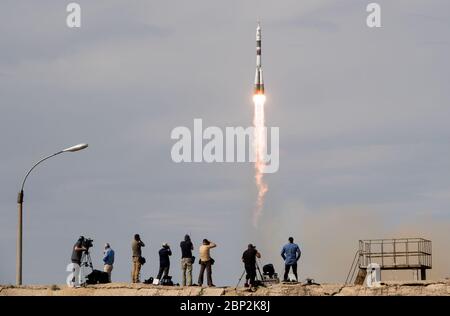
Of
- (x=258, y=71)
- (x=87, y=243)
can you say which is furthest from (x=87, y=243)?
(x=258, y=71)

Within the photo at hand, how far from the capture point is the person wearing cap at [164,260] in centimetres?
6450

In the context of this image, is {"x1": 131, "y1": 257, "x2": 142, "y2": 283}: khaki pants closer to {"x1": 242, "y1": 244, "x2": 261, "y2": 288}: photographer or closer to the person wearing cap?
the person wearing cap

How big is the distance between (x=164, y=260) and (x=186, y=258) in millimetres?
1151

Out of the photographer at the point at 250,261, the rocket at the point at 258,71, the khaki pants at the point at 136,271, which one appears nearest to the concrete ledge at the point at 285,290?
the photographer at the point at 250,261

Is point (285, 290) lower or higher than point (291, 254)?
lower

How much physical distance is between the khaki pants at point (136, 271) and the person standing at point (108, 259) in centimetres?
100

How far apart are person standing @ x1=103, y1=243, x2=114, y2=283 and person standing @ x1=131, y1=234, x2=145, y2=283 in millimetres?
1008

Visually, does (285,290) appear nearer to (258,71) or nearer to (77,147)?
(77,147)

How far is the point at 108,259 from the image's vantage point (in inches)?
2569

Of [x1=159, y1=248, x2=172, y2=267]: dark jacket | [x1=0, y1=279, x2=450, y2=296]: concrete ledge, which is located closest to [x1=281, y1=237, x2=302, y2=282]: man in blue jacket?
[x1=0, y1=279, x2=450, y2=296]: concrete ledge
